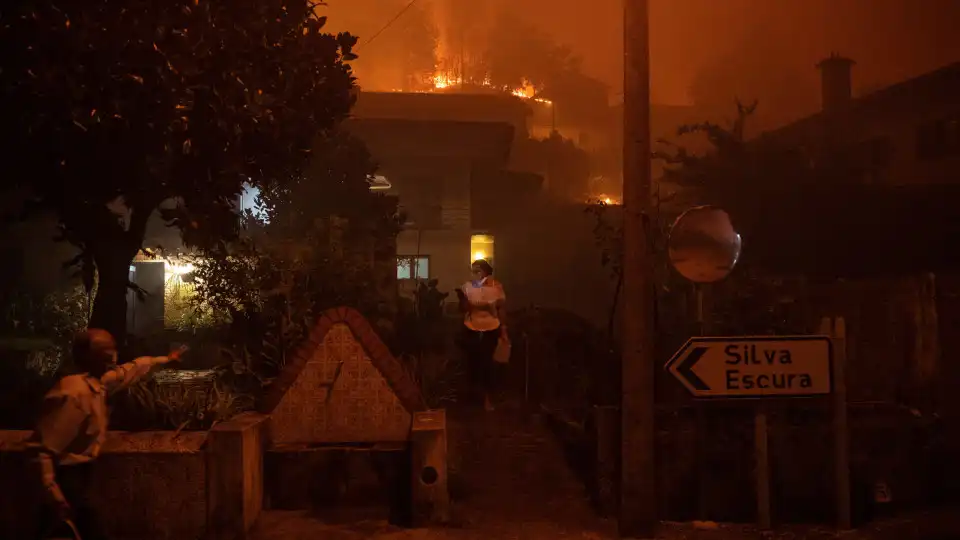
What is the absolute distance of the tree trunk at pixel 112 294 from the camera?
9.12 m

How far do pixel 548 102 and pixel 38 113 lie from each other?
137ft

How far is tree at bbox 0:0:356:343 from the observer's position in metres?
7.25

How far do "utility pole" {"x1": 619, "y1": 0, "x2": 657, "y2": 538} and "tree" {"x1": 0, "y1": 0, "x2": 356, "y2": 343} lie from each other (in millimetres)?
4148

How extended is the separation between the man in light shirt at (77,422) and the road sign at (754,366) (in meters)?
3.89

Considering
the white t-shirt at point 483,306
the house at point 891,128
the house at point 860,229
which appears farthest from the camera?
the house at point 891,128

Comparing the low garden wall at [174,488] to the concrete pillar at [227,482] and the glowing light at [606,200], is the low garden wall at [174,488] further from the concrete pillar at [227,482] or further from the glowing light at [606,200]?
the glowing light at [606,200]

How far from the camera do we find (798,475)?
650cm

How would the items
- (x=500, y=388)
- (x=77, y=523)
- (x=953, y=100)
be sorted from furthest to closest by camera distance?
(x=953, y=100)
(x=500, y=388)
(x=77, y=523)

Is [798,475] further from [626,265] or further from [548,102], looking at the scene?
[548,102]

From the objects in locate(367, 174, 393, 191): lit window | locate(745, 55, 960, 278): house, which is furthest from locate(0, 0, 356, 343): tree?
locate(745, 55, 960, 278): house

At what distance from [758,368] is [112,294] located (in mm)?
7189

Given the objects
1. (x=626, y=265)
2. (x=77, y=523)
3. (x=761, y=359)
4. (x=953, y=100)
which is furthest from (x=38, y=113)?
(x=953, y=100)

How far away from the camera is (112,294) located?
916cm

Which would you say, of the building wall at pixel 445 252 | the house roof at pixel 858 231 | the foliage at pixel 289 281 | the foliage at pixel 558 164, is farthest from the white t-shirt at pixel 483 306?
the foliage at pixel 558 164
